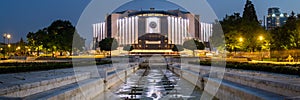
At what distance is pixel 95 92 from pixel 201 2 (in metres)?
→ 18.1

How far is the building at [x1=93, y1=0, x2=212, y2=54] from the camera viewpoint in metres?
165

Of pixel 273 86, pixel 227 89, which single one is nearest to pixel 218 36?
pixel 227 89

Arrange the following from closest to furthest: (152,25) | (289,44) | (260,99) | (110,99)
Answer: (260,99) → (110,99) → (289,44) → (152,25)

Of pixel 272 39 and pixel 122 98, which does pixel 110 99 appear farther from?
pixel 272 39

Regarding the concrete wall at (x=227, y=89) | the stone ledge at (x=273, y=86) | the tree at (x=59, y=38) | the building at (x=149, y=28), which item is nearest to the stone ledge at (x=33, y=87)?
the concrete wall at (x=227, y=89)

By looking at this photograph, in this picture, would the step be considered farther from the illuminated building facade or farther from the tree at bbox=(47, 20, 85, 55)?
the illuminated building facade

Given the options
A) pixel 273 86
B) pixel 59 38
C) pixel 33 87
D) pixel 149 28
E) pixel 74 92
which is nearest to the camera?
pixel 273 86

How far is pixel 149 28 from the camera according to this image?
17175 centimetres

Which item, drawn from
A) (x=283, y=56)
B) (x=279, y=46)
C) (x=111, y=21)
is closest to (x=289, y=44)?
(x=279, y=46)

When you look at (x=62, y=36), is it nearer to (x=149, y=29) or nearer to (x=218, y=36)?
(x=218, y=36)

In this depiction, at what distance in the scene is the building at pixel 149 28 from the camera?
164700 mm

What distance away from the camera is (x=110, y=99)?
14367 mm

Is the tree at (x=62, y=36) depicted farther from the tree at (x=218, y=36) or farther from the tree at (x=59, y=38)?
the tree at (x=218, y=36)

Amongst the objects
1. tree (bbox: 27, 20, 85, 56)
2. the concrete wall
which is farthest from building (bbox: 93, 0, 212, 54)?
the concrete wall
